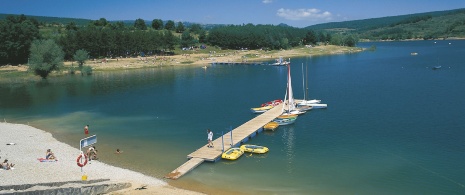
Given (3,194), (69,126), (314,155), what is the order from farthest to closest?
(69,126)
(314,155)
(3,194)

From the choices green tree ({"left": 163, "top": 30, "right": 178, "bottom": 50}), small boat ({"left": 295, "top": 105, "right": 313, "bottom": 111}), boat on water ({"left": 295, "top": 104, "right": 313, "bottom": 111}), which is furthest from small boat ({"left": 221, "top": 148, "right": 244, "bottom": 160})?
green tree ({"left": 163, "top": 30, "right": 178, "bottom": 50})

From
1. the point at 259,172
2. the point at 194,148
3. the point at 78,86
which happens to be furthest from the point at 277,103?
the point at 78,86

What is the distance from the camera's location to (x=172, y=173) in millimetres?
40281

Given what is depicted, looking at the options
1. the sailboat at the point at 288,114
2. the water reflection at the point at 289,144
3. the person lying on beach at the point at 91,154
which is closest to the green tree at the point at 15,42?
the sailboat at the point at 288,114

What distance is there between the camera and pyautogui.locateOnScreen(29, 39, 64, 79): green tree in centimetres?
12350

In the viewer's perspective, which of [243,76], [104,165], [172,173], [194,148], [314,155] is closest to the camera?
[172,173]

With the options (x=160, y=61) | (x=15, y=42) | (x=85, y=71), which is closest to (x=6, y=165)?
(x=85, y=71)

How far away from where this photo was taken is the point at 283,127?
60156 millimetres

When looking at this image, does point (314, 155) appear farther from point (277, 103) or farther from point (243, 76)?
point (243, 76)

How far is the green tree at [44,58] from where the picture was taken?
4862 inches

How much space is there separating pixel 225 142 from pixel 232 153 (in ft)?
16.8

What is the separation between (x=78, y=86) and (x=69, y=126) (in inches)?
1951

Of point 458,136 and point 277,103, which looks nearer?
point 458,136

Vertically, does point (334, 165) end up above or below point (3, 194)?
below
